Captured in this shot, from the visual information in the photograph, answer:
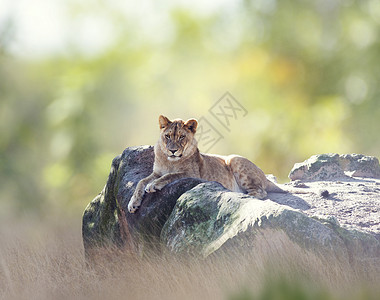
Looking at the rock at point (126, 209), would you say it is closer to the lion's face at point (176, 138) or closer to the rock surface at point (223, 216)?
the rock surface at point (223, 216)

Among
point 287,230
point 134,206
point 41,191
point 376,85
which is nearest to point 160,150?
point 134,206

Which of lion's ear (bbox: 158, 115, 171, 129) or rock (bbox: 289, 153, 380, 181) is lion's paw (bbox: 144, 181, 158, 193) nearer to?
lion's ear (bbox: 158, 115, 171, 129)

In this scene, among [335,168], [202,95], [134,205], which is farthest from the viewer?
[202,95]

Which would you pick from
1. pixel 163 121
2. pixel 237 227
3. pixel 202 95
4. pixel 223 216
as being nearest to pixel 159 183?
pixel 163 121

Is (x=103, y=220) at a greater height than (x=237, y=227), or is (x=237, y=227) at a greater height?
(x=103, y=220)

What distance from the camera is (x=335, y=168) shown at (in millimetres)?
9656

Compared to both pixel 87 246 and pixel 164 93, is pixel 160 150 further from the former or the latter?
pixel 164 93

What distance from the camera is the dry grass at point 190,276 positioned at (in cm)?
419

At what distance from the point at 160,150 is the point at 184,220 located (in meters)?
1.77

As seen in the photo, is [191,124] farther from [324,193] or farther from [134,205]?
[324,193]

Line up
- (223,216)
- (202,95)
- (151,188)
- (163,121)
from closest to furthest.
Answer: (223,216) → (151,188) → (163,121) → (202,95)

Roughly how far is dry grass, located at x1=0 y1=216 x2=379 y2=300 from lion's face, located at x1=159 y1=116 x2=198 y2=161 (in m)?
1.44

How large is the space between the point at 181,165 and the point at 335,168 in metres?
3.60

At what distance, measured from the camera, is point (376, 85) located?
21375 mm
